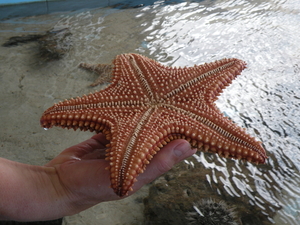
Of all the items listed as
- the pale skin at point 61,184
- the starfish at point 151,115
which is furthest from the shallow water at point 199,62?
the starfish at point 151,115

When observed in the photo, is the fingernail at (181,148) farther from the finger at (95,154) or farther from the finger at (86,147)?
the finger at (86,147)

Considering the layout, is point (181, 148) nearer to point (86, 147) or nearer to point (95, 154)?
point (95, 154)

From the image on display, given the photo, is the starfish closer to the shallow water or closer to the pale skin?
the pale skin

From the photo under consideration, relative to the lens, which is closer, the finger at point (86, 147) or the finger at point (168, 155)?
the finger at point (168, 155)

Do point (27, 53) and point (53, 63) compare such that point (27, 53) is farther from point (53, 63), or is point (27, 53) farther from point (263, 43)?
point (263, 43)

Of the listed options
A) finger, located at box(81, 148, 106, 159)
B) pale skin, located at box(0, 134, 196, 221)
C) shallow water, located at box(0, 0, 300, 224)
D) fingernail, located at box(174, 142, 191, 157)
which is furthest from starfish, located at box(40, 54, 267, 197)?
shallow water, located at box(0, 0, 300, 224)

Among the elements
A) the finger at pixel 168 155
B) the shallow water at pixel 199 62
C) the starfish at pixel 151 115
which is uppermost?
the starfish at pixel 151 115

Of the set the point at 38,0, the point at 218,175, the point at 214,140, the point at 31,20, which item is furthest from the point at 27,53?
the point at 214,140

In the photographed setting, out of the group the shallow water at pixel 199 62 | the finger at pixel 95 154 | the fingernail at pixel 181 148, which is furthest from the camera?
the shallow water at pixel 199 62

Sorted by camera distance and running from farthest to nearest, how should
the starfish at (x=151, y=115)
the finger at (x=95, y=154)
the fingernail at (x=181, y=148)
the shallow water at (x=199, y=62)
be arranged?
the shallow water at (x=199, y=62), the finger at (x=95, y=154), the fingernail at (x=181, y=148), the starfish at (x=151, y=115)
